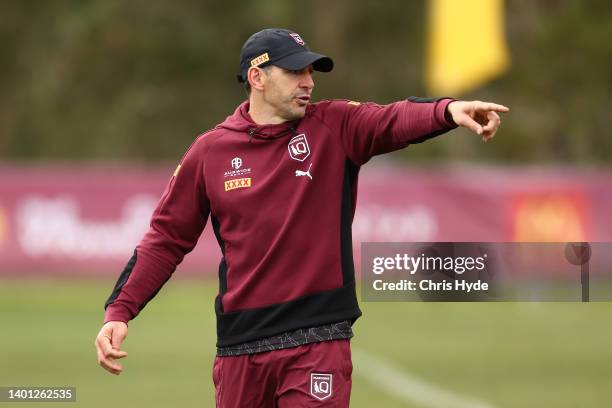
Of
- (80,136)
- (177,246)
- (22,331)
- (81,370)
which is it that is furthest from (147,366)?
(80,136)

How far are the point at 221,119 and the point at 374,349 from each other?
2964 cm

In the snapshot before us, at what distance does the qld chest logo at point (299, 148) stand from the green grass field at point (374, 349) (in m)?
5.70

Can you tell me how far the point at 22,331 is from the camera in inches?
732

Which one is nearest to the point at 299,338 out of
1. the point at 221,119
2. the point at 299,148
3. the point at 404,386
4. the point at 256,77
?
the point at 299,148

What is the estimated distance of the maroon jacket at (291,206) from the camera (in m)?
6.62

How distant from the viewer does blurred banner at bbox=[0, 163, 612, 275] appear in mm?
23562

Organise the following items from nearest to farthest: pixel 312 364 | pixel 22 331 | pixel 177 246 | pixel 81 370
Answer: pixel 312 364
pixel 177 246
pixel 81 370
pixel 22 331

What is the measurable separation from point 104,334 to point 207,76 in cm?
4107

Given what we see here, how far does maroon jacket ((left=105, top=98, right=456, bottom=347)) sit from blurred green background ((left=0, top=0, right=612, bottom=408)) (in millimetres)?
5553

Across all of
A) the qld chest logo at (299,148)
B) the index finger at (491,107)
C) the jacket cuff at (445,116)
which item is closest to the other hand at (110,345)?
the qld chest logo at (299,148)

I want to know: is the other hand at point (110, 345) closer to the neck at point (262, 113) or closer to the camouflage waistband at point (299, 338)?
the camouflage waistband at point (299, 338)

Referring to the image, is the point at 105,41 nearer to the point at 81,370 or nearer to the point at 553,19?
the point at 553,19

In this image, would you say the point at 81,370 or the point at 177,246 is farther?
the point at 81,370

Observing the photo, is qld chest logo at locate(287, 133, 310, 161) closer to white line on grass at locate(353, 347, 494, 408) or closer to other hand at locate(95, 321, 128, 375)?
other hand at locate(95, 321, 128, 375)
